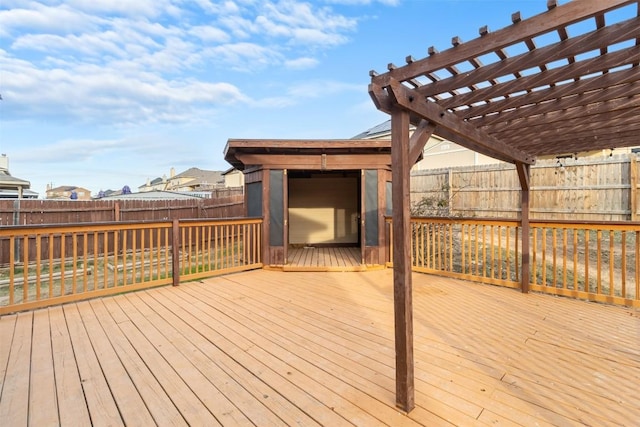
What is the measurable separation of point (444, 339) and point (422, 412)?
103 centimetres

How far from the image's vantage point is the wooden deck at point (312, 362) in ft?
5.20

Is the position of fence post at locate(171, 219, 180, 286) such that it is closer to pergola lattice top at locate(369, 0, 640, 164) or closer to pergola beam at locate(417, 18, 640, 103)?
pergola lattice top at locate(369, 0, 640, 164)

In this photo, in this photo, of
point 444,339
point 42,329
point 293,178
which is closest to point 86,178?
point 293,178

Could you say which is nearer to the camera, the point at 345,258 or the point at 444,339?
the point at 444,339

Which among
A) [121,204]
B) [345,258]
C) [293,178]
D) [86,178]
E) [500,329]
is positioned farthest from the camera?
[86,178]

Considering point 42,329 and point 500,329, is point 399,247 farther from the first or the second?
point 42,329

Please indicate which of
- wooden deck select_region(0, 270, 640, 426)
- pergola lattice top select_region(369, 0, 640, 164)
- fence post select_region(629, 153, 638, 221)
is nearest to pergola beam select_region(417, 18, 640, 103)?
pergola lattice top select_region(369, 0, 640, 164)

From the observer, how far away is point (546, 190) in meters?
7.78

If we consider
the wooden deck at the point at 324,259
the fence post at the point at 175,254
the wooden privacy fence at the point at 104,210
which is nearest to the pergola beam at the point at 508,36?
the fence post at the point at 175,254

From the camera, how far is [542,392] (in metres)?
1.75

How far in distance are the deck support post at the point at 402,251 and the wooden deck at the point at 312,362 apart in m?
0.19

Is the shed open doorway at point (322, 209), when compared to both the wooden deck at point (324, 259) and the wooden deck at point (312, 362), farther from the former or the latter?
the wooden deck at point (312, 362)

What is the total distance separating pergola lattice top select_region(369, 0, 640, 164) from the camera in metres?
1.22

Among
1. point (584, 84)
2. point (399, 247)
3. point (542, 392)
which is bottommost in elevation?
point (542, 392)
